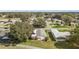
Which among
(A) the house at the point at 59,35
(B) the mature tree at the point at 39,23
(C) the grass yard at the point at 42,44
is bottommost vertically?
(C) the grass yard at the point at 42,44

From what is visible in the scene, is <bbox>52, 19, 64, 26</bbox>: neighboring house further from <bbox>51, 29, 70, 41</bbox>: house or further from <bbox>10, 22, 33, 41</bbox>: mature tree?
<bbox>10, 22, 33, 41</bbox>: mature tree

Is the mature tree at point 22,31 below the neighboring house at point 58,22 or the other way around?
below

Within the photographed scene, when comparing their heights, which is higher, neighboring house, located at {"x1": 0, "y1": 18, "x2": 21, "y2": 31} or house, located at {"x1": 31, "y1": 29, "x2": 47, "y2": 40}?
neighboring house, located at {"x1": 0, "y1": 18, "x2": 21, "y2": 31}

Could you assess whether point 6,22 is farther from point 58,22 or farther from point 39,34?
point 58,22

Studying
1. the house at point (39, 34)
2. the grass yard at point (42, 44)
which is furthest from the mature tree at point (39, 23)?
the grass yard at point (42, 44)

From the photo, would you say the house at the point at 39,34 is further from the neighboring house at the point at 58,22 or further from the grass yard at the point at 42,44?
the neighboring house at the point at 58,22

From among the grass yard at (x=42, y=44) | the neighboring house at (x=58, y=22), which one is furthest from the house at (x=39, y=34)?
the neighboring house at (x=58, y=22)

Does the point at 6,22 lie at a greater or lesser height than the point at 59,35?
greater

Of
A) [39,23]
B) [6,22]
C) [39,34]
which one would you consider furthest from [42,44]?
[6,22]

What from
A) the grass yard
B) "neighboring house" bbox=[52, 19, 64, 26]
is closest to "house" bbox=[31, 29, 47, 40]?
the grass yard
